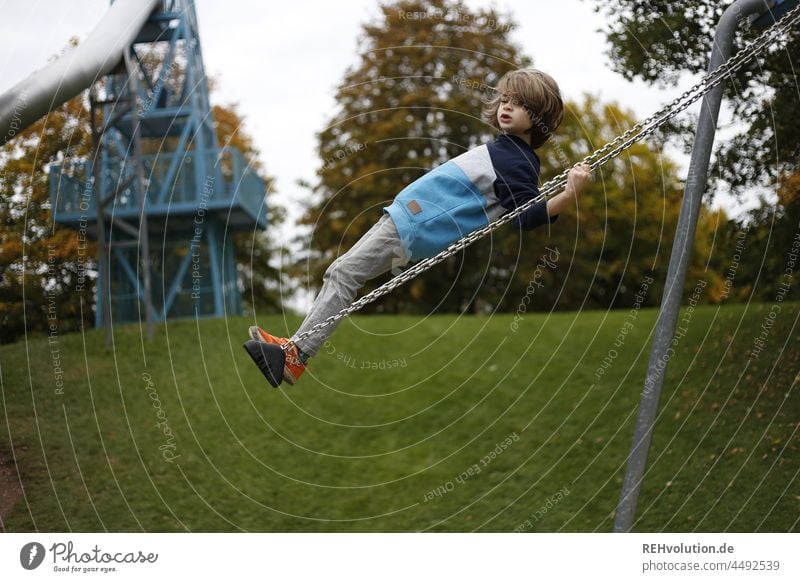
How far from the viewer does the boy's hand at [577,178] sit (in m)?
4.13

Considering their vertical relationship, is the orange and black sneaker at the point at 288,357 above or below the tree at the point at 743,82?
below

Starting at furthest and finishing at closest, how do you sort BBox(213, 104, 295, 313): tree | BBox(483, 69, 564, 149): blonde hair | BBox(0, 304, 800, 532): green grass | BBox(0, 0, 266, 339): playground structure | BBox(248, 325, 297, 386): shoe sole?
BBox(213, 104, 295, 313): tree < BBox(0, 0, 266, 339): playground structure < BBox(0, 304, 800, 532): green grass < BBox(483, 69, 564, 149): blonde hair < BBox(248, 325, 297, 386): shoe sole

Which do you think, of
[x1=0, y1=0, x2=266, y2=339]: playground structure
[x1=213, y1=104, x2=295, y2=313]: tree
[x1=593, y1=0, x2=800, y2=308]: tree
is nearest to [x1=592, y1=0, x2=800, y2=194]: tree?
[x1=593, y1=0, x2=800, y2=308]: tree

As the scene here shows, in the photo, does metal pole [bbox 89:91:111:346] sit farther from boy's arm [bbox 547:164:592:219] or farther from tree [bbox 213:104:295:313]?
tree [bbox 213:104:295:313]

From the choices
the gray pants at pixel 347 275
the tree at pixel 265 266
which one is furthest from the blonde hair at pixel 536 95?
the tree at pixel 265 266

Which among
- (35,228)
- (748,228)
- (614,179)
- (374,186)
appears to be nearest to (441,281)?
(374,186)

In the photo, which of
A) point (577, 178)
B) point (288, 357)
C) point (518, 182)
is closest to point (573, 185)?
point (577, 178)

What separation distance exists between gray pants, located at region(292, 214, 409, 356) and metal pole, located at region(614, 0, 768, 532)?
193cm

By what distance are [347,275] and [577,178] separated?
1.09 meters

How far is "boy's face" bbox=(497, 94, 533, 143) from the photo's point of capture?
4434 mm

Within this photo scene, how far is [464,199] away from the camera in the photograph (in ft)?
14.1

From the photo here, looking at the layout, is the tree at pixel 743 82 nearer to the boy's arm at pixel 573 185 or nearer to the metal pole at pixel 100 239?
the boy's arm at pixel 573 185

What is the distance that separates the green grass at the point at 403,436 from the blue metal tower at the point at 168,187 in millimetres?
1058
